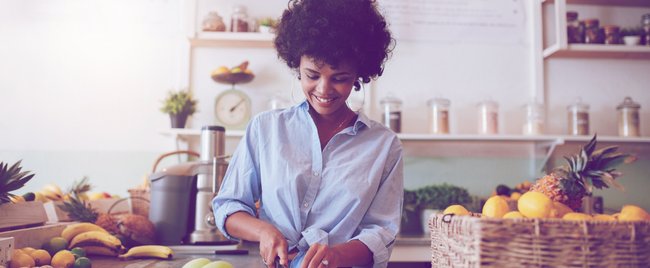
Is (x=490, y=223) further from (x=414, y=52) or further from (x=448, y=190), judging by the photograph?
(x=414, y=52)

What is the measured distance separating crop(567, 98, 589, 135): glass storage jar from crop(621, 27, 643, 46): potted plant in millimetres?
386

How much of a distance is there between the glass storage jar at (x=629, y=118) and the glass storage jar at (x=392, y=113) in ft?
3.57

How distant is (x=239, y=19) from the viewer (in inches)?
105

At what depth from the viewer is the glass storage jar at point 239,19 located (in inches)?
105

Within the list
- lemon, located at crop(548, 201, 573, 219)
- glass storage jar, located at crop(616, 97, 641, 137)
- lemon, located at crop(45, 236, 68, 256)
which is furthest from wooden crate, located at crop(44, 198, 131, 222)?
glass storage jar, located at crop(616, 97, 641, 137)

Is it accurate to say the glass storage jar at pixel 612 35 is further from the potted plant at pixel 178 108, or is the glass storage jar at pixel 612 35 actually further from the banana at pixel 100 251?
the banana at pixel 100 251

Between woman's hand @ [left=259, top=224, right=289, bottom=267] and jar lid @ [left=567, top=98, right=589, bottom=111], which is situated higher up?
jar lid @ [left=567, top=98, right=589, bottom=111]

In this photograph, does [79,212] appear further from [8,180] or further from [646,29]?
[646,29]

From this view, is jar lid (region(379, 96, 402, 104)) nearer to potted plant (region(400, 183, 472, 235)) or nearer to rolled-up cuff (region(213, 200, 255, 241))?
potted plant (region(400, 183, 472, 235))

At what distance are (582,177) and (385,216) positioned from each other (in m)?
0.40

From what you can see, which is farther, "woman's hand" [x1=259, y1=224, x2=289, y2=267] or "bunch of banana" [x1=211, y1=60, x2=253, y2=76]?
"bunch of banana" [x1=211, y1=60, x2=253, y2=76]

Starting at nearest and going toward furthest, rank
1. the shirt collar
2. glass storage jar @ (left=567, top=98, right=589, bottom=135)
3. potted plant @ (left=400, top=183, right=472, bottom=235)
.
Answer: the shirt collar < potted plant @ (left=400, top=183, right=472, bottom=235) < glass storage jar @ (left=567, top=98, right=589, bottom=135)

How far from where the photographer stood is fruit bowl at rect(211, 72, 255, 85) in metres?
2.62

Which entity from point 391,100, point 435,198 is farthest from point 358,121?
point 391,100
